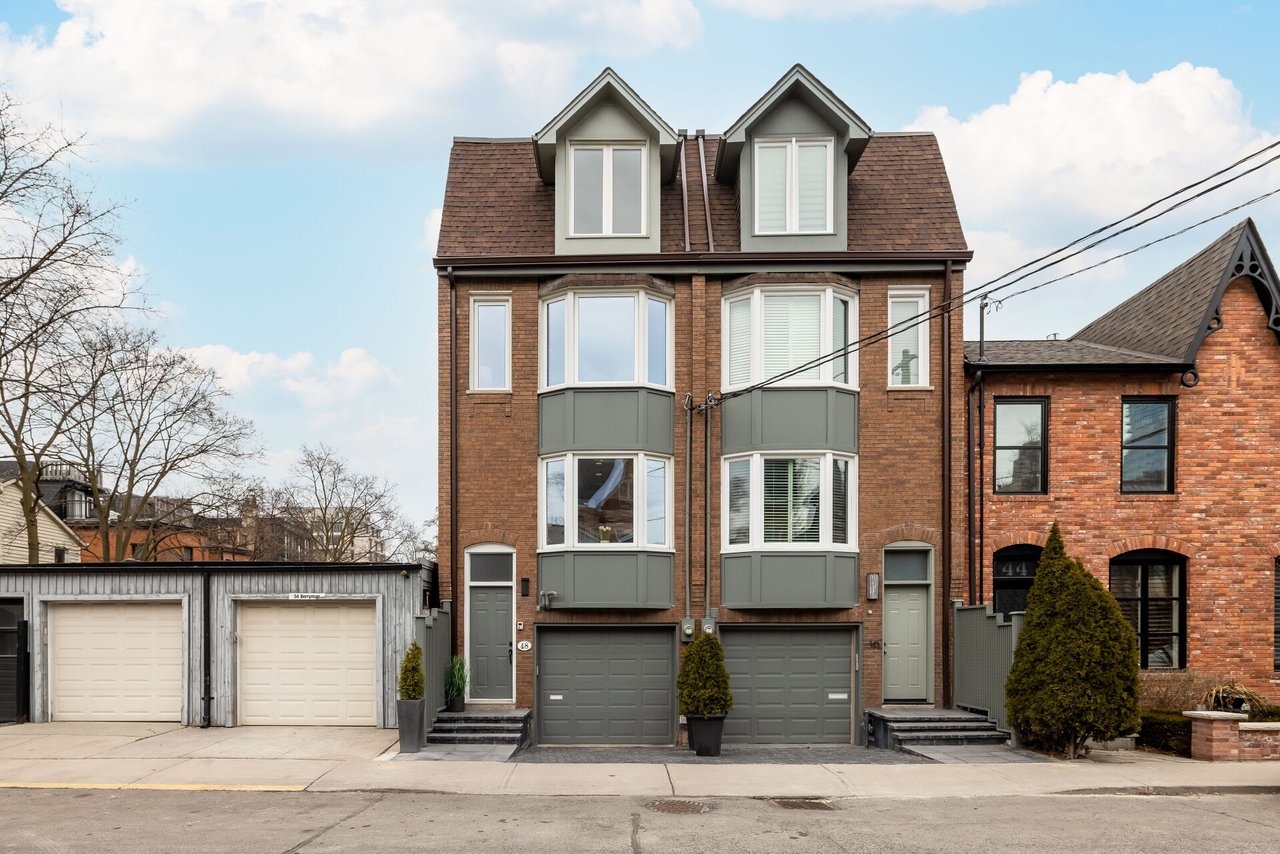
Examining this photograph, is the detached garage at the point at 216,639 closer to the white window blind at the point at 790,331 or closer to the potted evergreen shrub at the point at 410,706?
the potted evergreen shrub at the point at 410,706

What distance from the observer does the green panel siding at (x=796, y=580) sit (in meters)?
17.2

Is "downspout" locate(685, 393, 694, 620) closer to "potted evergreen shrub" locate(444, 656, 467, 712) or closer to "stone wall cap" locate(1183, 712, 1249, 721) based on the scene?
"potted evergreen shrub" locate(444, 656, 467, 712)

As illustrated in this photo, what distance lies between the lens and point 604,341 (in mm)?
17719

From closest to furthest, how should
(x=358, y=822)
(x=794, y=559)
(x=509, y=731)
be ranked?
(x=358, y=822)
(x=509, y=731)
(x=794, y=559)

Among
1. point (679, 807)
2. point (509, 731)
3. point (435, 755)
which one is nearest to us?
point (679, 807)

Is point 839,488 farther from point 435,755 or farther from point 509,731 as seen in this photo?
point 435,755

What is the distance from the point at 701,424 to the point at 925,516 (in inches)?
163

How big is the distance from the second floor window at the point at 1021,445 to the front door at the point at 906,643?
2.47 meters

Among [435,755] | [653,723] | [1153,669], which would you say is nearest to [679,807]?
[435,755]

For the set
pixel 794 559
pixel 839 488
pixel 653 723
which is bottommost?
pixel 653 723

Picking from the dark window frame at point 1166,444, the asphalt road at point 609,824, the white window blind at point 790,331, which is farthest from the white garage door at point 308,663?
the dark window frame at point 1166,444

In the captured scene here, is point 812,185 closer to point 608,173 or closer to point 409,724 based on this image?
point 608,173

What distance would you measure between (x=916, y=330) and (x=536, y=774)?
392 inches

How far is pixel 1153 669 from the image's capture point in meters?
17.9
